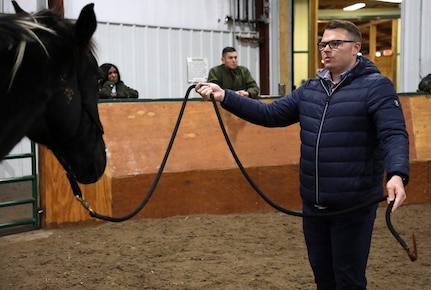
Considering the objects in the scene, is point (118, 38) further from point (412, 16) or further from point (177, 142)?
point (412, 16)

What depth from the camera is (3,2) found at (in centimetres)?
643

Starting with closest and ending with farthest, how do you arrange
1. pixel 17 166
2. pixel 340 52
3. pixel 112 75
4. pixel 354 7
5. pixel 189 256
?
1. pixel 340 52
2. pixel 189 256
3. pixel 112 75
4. pixel 17 166
5. pixel 354 7

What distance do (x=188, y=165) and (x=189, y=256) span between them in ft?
4.36

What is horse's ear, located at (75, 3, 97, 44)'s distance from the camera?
1633mm

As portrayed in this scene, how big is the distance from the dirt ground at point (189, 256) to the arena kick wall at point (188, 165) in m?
0.20

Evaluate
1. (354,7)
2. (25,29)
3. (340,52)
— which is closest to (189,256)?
(340,52)

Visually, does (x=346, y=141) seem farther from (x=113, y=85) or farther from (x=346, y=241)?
(x=113, y=85)

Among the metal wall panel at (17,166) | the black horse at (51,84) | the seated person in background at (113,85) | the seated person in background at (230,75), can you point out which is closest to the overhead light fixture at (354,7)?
the seated person in background at (230,75)

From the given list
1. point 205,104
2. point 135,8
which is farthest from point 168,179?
point 135,8

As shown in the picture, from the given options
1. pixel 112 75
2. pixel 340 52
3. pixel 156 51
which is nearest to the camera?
pixel 340 52

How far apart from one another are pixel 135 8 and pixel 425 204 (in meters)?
4.63

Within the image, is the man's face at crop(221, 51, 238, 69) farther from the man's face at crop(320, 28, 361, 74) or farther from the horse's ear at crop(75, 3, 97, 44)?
the horse's ear at crop(75, 3, 97, 44)

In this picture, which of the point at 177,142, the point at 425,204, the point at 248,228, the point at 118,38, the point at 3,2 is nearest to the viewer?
the point at 248,228

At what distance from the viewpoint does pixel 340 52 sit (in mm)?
2201
